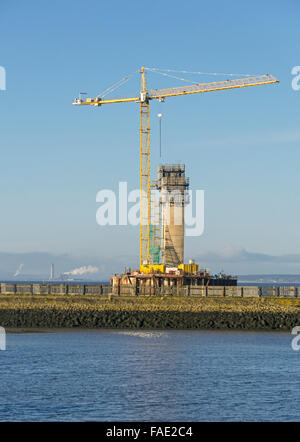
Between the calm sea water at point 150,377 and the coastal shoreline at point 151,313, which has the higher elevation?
the coastal shoreline at point 151,313

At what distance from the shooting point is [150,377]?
45281 mm

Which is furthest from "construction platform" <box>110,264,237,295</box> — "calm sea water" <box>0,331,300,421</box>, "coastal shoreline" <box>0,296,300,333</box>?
"calm sea water" <box>0,331,300,421</box>

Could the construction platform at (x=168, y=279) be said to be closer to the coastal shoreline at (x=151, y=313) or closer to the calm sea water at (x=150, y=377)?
the coastal shoreline at (x=151, y=313)

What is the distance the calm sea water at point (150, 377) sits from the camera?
3572 centimetres

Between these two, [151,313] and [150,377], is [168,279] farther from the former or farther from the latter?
[150,377]

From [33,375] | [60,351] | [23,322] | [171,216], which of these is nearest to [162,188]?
[171,216]

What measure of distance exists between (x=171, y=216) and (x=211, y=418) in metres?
85.3

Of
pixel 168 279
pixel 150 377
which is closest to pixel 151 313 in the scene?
pixel 150 377

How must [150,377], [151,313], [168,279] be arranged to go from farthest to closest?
[168,279], [151,313], [150,377]

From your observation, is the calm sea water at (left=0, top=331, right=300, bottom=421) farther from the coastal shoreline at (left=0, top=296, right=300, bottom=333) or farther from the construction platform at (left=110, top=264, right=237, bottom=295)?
the construction platform at (left=110, top=264, right=237, bottom=295)

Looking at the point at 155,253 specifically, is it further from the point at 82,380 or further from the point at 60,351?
the point at 82,380

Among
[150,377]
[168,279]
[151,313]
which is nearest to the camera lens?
[150,377]

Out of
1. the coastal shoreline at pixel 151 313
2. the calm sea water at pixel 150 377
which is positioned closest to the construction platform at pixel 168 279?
the coastal shoreline at pixel 151 313

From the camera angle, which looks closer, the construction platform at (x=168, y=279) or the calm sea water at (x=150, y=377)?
the calm sea water at (x=150, y=377)
